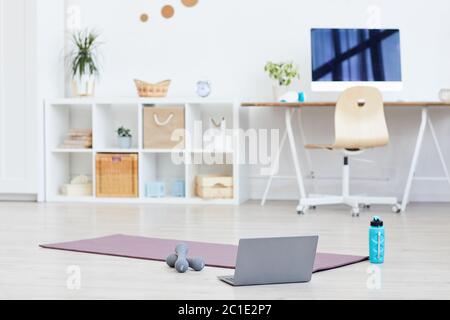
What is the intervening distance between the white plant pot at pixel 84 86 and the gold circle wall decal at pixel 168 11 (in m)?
0.78

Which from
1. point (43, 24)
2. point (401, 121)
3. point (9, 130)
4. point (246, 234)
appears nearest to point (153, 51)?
point (43, 24)

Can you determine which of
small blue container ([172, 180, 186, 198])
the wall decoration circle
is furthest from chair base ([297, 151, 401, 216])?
the wall decoration circle

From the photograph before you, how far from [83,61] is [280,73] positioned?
1.56m

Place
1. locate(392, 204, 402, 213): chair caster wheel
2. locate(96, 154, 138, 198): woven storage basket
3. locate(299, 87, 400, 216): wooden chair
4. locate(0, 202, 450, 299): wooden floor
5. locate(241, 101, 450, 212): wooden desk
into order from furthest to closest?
locate(96, 154, 138, 198): woven storage basket, locate(241, 101, 450, 212): wooden desk, locate(392, 204, 402, 213): chair caster wheel, locate(299, 87, 400, 216): wooden chair, locate(0, 202, 450, 299): wooden floor

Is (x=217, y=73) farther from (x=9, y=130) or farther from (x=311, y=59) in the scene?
(x=9, y=130)

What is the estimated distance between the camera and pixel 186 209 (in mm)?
5328

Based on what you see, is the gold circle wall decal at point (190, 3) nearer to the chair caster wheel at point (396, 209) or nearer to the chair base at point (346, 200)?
the chair base at point (346, 200)

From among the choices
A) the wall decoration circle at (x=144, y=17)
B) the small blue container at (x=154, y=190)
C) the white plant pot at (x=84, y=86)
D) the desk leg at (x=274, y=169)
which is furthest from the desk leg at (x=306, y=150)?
the white plant pot at (x=84, y=86)

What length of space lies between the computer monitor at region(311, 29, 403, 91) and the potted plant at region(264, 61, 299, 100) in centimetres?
24

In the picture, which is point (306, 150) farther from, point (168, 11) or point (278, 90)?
point (168, 11)

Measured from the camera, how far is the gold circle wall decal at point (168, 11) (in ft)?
20.0

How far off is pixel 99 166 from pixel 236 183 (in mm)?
1074

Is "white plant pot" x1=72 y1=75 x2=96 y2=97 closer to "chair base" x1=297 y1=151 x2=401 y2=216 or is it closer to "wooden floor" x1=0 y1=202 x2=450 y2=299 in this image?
"wooden floor" x1=0 y1=202 x2=450 y2=299

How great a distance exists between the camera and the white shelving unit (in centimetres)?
573
